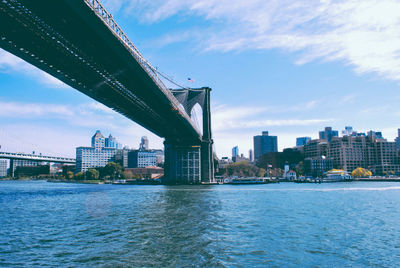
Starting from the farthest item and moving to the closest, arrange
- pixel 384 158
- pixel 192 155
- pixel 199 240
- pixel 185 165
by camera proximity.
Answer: pixel 384 158 → pixel 192 155 → pixel 185 165 → pixel 199 240

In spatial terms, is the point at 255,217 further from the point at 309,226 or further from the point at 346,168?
the point at 346,168

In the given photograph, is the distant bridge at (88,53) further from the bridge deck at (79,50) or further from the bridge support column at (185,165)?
the bridge support column at (185,165)

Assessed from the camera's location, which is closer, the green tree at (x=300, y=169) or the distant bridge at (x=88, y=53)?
the distant bridge at (x=88, y=53)

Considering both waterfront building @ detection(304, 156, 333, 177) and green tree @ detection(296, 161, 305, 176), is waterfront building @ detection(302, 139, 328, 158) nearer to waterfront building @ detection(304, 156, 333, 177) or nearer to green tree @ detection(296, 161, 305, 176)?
waterfront building @ detection(304, 156, 333, 177)

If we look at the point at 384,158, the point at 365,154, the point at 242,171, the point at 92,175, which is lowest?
the point at 92,175

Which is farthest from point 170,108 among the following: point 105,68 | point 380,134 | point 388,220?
point 380,134

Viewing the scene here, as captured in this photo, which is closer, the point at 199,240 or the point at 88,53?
the point at 199,240

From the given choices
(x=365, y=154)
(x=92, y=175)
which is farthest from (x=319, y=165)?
(x=92, y=175)

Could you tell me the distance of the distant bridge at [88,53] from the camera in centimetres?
2578

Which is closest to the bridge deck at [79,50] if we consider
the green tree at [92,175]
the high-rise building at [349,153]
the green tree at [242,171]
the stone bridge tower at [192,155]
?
the stone bridge tower at [192,155]

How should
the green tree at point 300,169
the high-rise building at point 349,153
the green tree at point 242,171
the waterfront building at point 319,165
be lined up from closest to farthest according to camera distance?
1. the green tree at point 242,171
2. the high-rise building at point 349,153
3. the waterfront building at point 319,165
4. the green tree at point 300,169

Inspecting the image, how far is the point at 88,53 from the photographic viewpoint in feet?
112

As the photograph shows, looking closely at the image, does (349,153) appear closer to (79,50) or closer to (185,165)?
(185,165)

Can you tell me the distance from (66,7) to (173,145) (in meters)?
60.6
